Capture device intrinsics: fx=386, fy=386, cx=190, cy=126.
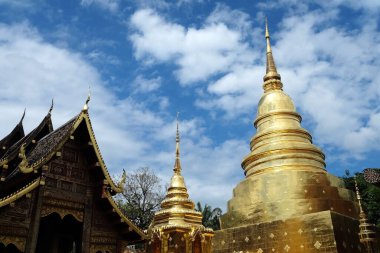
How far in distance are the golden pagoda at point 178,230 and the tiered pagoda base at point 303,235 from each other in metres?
5.85

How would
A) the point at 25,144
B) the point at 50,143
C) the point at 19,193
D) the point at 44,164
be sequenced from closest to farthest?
the point at 19,193, the point at 44,164, the point at 50,143, the point at 25,144

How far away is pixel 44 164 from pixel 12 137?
210 inches

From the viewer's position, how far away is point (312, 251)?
12.4 meters

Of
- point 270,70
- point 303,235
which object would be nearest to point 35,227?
point 303,235

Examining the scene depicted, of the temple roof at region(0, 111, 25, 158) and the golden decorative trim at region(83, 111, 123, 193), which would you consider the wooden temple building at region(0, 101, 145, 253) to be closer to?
the golden decorative trim at region(83, 111, 123, 193)

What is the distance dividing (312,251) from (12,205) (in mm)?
9050

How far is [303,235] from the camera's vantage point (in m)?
12.8

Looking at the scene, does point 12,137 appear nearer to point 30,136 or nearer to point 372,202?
point 30,136

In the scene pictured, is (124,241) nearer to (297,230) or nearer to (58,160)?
(58,160)

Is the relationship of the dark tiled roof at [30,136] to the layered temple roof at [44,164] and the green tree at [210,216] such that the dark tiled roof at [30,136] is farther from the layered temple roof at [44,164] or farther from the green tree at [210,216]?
the green tree at [210,216]

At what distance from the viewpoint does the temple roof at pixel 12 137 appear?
1373 cm

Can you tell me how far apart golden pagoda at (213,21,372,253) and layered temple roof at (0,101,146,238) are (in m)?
4.84

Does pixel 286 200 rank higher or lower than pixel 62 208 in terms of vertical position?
higher

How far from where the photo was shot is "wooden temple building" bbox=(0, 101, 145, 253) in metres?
9.53
